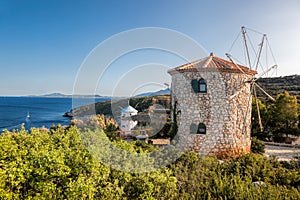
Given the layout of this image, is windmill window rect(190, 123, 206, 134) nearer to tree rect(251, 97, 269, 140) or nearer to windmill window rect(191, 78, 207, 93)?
windmill window rect(191, 78, 207, 93)

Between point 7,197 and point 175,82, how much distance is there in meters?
9.18

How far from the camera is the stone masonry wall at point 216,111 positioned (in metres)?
10.2

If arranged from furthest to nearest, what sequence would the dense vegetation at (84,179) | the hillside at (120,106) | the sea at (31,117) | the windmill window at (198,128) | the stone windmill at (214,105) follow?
the sea at (31,117) < the hillside at (120,106) < the windmill window at (198,128) < the stone windmill at (214,105) < the dense vegetation at (84,179)

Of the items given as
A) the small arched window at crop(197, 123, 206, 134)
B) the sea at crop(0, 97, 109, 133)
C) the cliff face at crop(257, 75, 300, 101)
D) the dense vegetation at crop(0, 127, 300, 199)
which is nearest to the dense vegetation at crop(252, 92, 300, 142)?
the small arched window at crop(197, 123, 206, 134)

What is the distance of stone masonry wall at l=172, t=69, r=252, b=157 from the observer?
33.3 feet

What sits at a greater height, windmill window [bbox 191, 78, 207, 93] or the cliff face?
the cliff face

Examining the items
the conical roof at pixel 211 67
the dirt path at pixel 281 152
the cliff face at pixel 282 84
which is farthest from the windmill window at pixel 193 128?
the cliff face at pixel 282 84

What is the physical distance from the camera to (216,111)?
10203mm

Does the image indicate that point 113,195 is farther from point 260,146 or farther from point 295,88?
point 295,88

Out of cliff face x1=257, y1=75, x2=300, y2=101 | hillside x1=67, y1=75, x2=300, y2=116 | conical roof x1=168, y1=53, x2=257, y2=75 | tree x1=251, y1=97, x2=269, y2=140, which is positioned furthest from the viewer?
cliff face x1=257, y1=75, x2=300, y2=101

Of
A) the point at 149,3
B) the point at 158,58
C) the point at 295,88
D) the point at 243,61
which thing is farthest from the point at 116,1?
the point at 295,88

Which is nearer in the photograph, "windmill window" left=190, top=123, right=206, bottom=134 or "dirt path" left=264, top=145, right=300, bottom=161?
"windmill window" left=190, top=123, right=206, bottom=134

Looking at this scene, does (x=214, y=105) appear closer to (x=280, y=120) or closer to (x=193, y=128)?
(x=193, y=128)

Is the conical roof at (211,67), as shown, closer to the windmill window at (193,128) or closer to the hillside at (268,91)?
the windmill window at (193,128)
